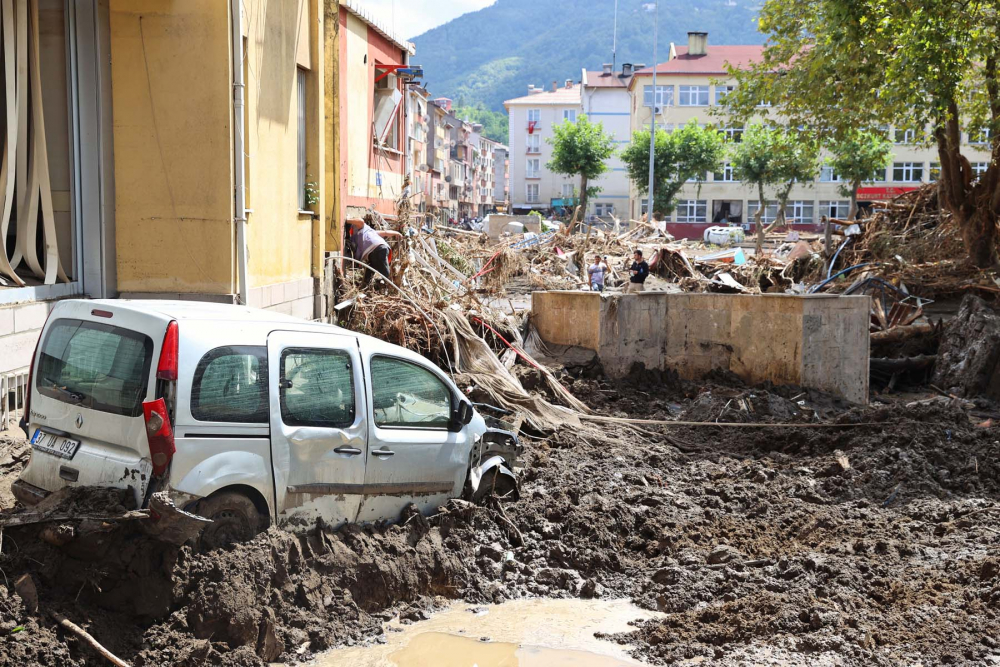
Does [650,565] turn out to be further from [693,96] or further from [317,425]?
[693,96]

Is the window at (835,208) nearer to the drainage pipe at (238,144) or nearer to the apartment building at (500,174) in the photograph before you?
the drainage pipe at (238,144)

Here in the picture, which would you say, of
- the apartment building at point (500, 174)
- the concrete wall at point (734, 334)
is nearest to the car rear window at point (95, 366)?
the concrete wall at point (734, 334)

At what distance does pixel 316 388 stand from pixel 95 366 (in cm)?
132

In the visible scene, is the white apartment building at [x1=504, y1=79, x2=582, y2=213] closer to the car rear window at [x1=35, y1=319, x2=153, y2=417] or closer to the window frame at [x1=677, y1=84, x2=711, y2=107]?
the window frame at [x1=677, y1=84, x2=711, y2=107]

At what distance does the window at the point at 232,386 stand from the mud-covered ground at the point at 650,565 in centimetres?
75

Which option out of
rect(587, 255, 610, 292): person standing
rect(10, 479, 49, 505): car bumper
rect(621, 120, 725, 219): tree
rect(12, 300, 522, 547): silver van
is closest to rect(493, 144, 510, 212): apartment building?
rect(621, 120, 725, 219): tree

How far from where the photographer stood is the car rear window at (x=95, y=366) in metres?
5.27

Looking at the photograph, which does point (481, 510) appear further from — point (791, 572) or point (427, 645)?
point (791, 572)

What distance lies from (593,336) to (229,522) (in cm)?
942

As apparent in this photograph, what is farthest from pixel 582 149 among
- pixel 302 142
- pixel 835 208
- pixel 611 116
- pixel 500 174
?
pixel 500 174

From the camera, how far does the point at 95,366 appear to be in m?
5.45

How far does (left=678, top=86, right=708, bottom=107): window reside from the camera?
8094 cm

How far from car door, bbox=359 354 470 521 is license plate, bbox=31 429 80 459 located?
182 centimetres

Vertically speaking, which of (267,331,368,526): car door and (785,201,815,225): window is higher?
(785,201,815,225): window
